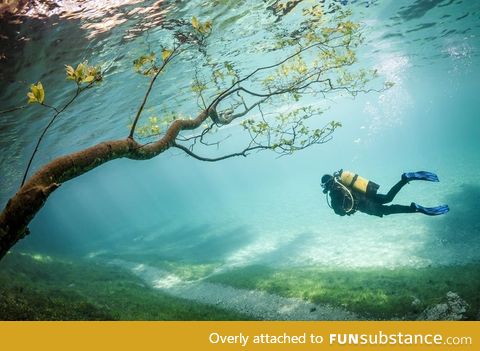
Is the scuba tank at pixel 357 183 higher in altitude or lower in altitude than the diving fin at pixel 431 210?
higher

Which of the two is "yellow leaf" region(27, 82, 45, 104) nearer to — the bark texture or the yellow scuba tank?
the bark texture

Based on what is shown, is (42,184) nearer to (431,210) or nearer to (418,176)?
(418,176)

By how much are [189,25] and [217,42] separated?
3.02m

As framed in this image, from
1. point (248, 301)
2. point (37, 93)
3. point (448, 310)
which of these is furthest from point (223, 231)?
point (37, 93)

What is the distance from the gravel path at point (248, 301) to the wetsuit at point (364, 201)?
435 cm

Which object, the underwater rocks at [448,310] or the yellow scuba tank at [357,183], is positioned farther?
the underwater rocks at [448,310]

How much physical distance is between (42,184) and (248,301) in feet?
43.8

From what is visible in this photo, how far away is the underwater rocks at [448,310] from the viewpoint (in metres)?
9.55

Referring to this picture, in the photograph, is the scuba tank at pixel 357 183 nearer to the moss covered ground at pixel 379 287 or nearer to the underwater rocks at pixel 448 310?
the underwater rocks at pixel 448 310

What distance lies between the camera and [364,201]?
371 inches

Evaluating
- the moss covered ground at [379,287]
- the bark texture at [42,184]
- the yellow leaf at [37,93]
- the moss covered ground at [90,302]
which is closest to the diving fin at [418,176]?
the moss covered ground at [379,287]

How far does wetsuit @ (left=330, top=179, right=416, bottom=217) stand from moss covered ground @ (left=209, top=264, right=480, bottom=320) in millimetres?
3765
